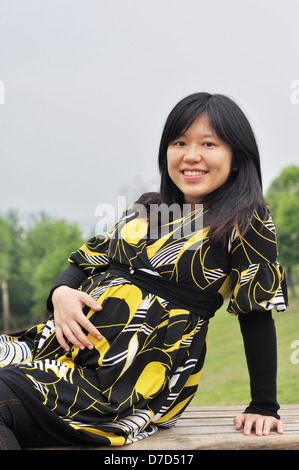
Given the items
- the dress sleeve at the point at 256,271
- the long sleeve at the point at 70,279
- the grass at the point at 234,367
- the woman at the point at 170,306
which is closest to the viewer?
the woman at the point at 170,306

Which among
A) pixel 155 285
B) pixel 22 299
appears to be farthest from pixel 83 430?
pixel 22 299

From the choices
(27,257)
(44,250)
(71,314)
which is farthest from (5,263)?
(71,314)

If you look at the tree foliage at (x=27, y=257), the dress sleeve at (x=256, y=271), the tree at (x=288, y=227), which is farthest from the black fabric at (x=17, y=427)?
the tree foliage at (x=27, y=257)

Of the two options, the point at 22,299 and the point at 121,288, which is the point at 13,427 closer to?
the point at 121,288

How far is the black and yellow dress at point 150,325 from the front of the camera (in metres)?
1.79

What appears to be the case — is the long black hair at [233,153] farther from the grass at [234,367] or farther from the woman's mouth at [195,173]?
the grass at [234,367]

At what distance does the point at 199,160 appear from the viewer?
2027mm

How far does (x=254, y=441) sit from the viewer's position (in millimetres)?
1860

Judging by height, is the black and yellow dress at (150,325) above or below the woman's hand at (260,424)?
above

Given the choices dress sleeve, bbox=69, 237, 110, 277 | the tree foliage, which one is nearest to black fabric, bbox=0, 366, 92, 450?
dress sleeve, bbox=69, 237, 110, 277
